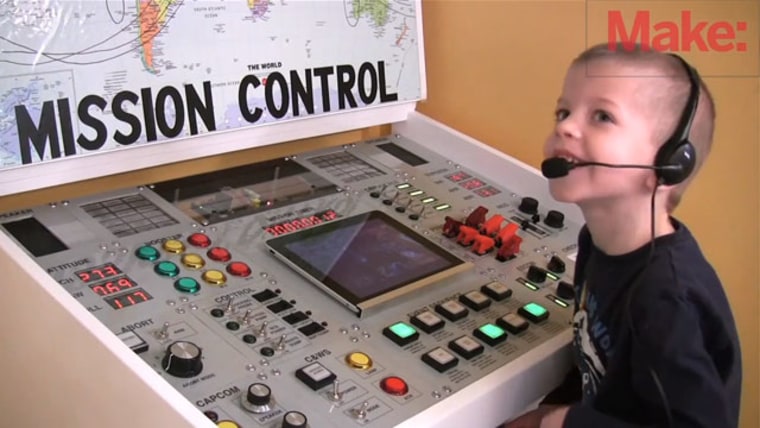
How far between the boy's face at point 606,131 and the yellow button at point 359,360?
12.5 inches

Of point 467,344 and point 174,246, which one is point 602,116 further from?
point 174,246

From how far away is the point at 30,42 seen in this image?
3.80 feet

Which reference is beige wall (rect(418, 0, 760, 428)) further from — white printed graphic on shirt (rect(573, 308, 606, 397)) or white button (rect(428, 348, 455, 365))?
white button (rect(428, 348, 455, 365))

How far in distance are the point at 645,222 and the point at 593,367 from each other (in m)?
0.20

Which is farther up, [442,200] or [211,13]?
[211,13]

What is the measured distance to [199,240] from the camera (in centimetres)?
121

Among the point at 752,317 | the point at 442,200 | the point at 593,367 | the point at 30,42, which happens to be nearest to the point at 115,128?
the point at 30,42

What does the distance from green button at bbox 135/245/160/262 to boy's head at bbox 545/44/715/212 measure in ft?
1.84

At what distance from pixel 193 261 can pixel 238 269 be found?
64 mm

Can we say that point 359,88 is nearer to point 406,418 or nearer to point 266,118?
point 266,118

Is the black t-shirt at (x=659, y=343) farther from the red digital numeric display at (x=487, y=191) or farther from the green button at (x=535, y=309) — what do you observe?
the red digital numeric display at (x=487, y=191)

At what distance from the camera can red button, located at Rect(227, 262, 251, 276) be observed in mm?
1156

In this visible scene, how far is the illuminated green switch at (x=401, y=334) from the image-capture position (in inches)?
42.4

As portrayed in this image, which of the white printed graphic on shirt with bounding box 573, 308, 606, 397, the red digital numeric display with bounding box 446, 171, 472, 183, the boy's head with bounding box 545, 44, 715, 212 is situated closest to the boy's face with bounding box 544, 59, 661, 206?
the boy's head with bounding box 545, 44, 715, 212
